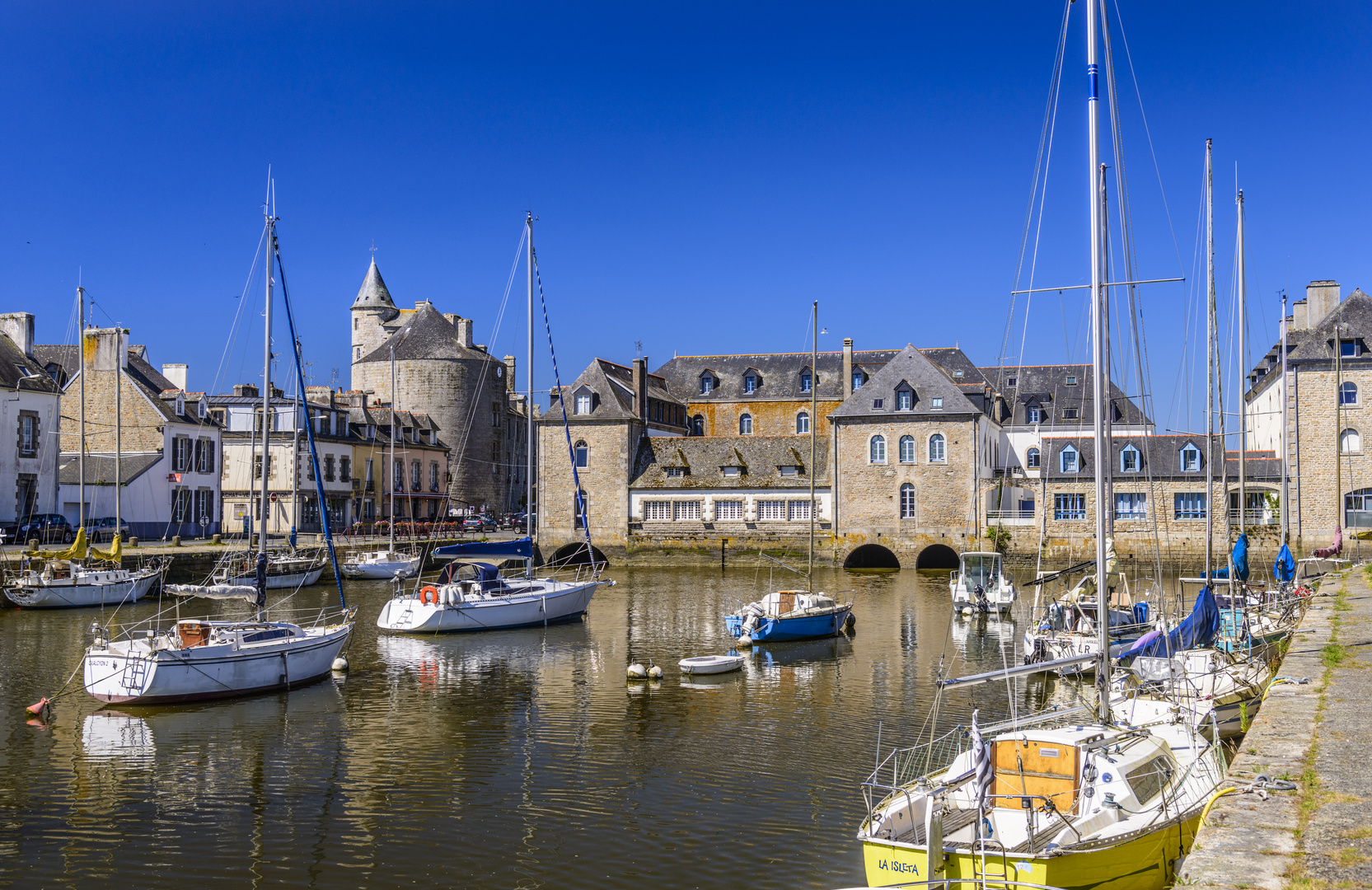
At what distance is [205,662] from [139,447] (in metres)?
35.1

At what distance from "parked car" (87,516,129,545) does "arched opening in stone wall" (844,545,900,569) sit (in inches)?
1335

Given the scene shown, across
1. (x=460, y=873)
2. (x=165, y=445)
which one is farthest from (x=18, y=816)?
(x=165, y=445)

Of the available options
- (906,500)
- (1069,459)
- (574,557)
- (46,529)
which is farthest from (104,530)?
(1069,459)

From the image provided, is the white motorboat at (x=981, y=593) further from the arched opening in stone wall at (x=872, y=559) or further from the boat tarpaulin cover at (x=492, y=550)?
the arched opening in stone wall at (x=872, y=559)

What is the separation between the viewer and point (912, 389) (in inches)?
2205

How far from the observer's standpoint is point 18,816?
1411cm

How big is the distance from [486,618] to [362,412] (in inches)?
1442

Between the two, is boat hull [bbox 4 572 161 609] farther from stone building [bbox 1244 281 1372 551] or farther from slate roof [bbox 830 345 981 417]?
stone building [bbox 1244 281 1372 551]

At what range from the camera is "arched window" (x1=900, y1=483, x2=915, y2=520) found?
55094mm

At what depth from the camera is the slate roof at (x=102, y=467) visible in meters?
48.4

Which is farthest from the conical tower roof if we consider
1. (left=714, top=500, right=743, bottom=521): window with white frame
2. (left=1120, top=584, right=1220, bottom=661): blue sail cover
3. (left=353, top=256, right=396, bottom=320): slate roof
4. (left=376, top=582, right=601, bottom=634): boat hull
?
(left=1120, top=584, right=1220, bottom=661): blue sail cover

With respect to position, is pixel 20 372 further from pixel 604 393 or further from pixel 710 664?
pixel 710 664

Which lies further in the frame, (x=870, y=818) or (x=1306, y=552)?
(x=1306, y=552)

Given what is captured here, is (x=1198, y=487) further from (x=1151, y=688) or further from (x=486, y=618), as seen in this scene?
(x=1151, y=688)
